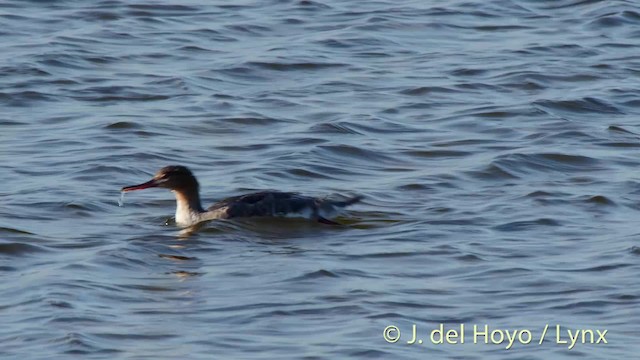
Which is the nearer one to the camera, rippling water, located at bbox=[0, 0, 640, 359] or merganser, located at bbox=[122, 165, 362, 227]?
rippling water, located at bbox=[0, 0, 640, 359]

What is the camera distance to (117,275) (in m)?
10.8

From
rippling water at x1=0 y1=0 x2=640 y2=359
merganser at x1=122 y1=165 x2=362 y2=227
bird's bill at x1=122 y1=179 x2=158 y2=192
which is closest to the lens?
rippling water at x1=0 y1=0 x2=640 y2=359

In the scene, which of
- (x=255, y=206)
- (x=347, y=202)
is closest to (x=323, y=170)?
(x=347, y=202)

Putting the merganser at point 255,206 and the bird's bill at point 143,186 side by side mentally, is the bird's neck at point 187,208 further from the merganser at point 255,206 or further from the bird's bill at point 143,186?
the bird's bill at point 143,186

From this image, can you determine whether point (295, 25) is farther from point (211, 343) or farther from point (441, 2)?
point (211, 343)

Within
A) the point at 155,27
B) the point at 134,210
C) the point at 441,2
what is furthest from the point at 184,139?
the point at 441,2

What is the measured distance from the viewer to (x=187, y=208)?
12.4 m

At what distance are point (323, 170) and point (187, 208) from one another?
195 centimetres

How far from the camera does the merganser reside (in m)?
12.2

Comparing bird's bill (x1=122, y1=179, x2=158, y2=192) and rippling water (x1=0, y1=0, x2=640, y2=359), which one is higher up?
bird's bill (x1=122, y1=179, x2=158, y2=192)

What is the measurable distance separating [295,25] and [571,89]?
4035mm

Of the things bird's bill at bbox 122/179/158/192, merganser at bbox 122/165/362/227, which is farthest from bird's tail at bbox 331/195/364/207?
bird's bill at bbox 122/179/158/192

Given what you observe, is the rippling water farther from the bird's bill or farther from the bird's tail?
the bird's bill

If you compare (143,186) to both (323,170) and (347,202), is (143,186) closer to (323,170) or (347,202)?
(347,202)
